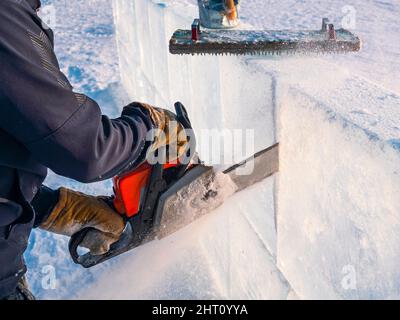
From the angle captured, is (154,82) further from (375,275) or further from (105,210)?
(375,275)

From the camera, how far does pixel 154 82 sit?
13.2ft

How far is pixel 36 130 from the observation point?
1.17m

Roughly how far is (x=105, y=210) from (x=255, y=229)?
709 millimetres

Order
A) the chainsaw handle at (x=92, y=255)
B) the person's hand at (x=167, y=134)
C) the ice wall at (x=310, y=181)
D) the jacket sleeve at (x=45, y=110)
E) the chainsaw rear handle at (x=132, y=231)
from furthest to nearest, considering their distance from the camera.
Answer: the chainsaw handle at (x=92, y=255) → the chainsaw rear handle at (x=132, y=231) → the person's hand at (x=167, y=134) → the ice wall at (x=310, y=181) → the jacket sleeve at (x=45, y=110)

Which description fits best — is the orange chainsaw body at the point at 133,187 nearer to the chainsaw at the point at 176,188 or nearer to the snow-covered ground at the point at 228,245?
the chainsaw at the point at 176,188

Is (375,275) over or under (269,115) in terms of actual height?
under

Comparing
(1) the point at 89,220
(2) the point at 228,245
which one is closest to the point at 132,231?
(1) the point at 89,220

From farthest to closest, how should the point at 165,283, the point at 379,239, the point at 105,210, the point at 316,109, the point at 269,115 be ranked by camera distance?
the point at 165,283 → the point at 105,210 → the point at 269,115 → the point at 316,109 → the point at 379,239

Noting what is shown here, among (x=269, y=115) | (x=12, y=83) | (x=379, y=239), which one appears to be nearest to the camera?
(x=12, y=83)

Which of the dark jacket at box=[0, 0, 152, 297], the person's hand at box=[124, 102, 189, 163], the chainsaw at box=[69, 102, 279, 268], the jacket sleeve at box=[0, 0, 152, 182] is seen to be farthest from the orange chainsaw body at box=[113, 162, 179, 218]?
the jacket sleeve at box=[0, 0, 152, 182]

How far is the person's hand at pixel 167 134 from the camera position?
1605 millimetres

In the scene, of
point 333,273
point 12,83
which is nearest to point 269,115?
point 333,273

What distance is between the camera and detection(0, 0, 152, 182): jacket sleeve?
1.11 metres

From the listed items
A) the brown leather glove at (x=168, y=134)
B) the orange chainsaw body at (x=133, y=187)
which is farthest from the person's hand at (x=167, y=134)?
the orange chainsaw body at (x=133, y=187)
